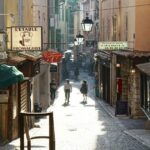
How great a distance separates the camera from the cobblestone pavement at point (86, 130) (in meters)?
19.0

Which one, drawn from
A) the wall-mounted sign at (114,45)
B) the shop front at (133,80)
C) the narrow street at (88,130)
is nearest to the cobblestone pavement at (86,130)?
the narrow street at (88,130)

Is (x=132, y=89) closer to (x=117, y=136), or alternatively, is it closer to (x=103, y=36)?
(x=117, y=136)

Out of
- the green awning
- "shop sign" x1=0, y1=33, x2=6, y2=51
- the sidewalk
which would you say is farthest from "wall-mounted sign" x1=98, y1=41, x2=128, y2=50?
the green awning

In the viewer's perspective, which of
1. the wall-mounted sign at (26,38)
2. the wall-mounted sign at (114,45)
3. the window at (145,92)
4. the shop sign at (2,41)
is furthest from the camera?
the wall-mounted sign at (114,45)

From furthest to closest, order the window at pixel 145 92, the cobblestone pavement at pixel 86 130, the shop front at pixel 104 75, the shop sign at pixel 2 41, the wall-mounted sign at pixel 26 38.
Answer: the shop front at pixel 104 75 → the window at pixel 145 92 → the wall-mounted sign at pixel 26 38 → the shop sign at pixel 2 41 → the cobblestone pavement at pixel 86 130

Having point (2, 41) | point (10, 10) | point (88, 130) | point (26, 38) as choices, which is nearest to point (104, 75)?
point (88, 130)

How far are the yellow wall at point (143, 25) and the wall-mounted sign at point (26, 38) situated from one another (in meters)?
8.28

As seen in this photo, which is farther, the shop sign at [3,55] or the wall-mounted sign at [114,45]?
the wall-mounted sign at [114,45]

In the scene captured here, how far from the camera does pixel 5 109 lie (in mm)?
20266

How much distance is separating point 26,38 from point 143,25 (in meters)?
8.77

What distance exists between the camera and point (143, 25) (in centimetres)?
2867

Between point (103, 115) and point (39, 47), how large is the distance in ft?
31.2

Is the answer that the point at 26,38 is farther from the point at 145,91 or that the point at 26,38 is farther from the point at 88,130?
the point at 145,91

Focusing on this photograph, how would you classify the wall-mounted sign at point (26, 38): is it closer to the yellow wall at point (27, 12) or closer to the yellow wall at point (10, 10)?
the yellow wall at point (10, 10)
